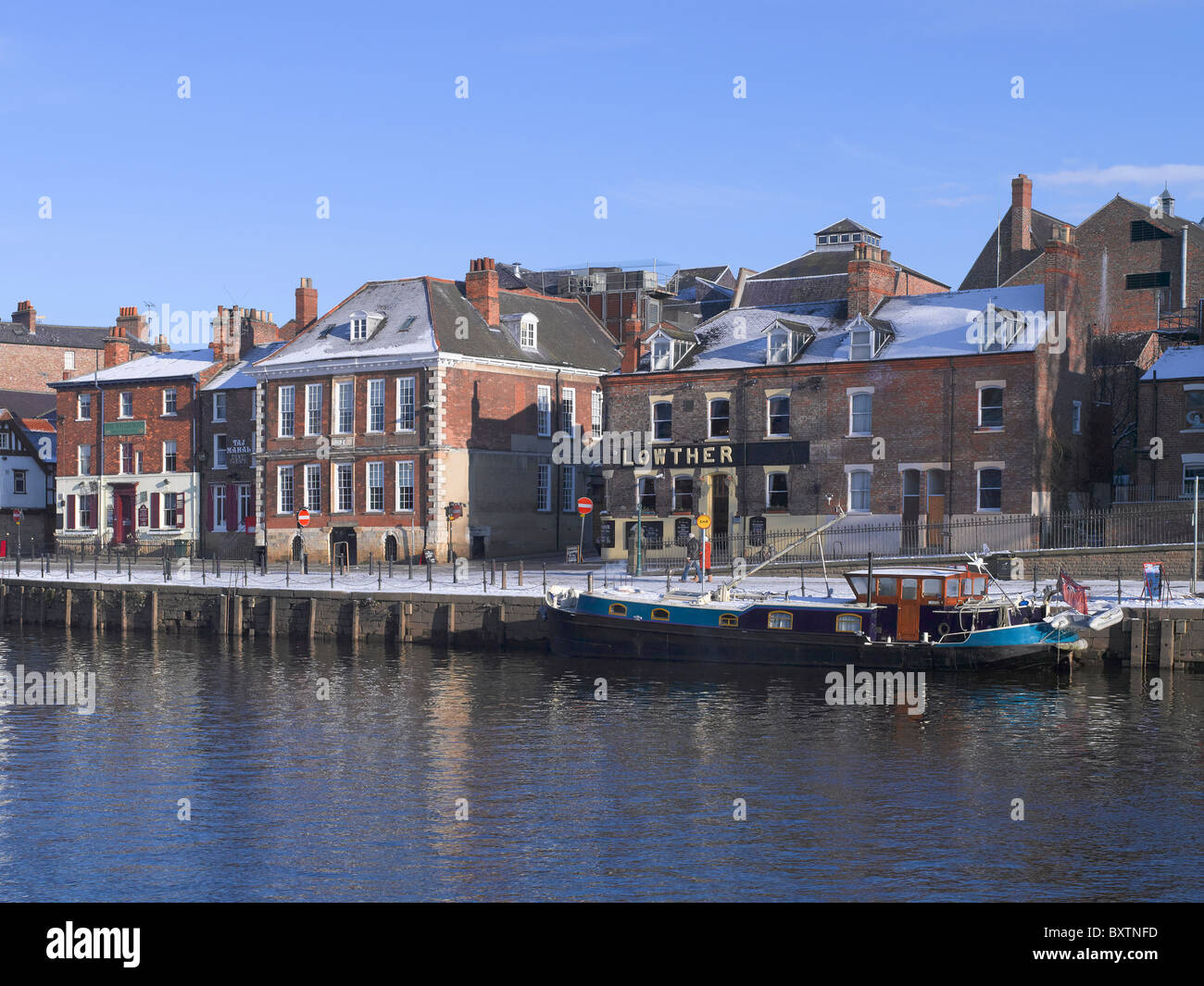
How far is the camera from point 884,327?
190 feet

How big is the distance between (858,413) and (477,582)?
1686 cm

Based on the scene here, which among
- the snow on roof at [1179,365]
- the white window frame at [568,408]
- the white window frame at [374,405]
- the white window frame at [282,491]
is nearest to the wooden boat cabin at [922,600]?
the snow on roof at [1179,365]

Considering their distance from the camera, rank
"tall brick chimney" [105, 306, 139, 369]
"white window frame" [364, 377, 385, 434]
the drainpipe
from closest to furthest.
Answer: "white window frame" [364, 377, 385, 434] < the drainpipe < "tall brick chimney" [105, 306, 139, 369]

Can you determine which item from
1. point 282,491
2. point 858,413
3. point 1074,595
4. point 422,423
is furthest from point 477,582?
point 1074,595

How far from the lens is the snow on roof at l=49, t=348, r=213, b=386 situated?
79312mm

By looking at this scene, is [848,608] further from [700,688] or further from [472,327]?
[472,327]

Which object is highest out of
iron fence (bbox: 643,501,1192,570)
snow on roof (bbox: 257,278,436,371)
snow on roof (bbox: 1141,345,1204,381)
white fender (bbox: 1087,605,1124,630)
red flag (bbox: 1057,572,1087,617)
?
snow on roof (bbox: 257,278,436,371)

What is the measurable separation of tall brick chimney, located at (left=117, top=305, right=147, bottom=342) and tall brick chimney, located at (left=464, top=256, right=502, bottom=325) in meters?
31.8

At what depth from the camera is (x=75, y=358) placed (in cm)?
11525

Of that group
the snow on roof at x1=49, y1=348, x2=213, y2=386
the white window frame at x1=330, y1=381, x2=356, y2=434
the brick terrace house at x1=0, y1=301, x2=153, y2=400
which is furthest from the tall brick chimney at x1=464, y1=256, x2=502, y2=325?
the brick terrace house at x1=0, y1=301, x2=153, y2=400

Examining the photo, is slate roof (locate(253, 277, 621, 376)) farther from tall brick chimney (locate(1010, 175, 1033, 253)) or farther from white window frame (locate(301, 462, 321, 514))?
tall brick chimney (locate(1010, 175, 1033, 253))

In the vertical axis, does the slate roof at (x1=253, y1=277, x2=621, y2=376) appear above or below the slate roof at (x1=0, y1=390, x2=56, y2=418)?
above

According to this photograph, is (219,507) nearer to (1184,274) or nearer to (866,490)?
(866,490)

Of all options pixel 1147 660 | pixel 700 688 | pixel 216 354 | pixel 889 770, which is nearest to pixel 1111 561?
pixel 1147 660
